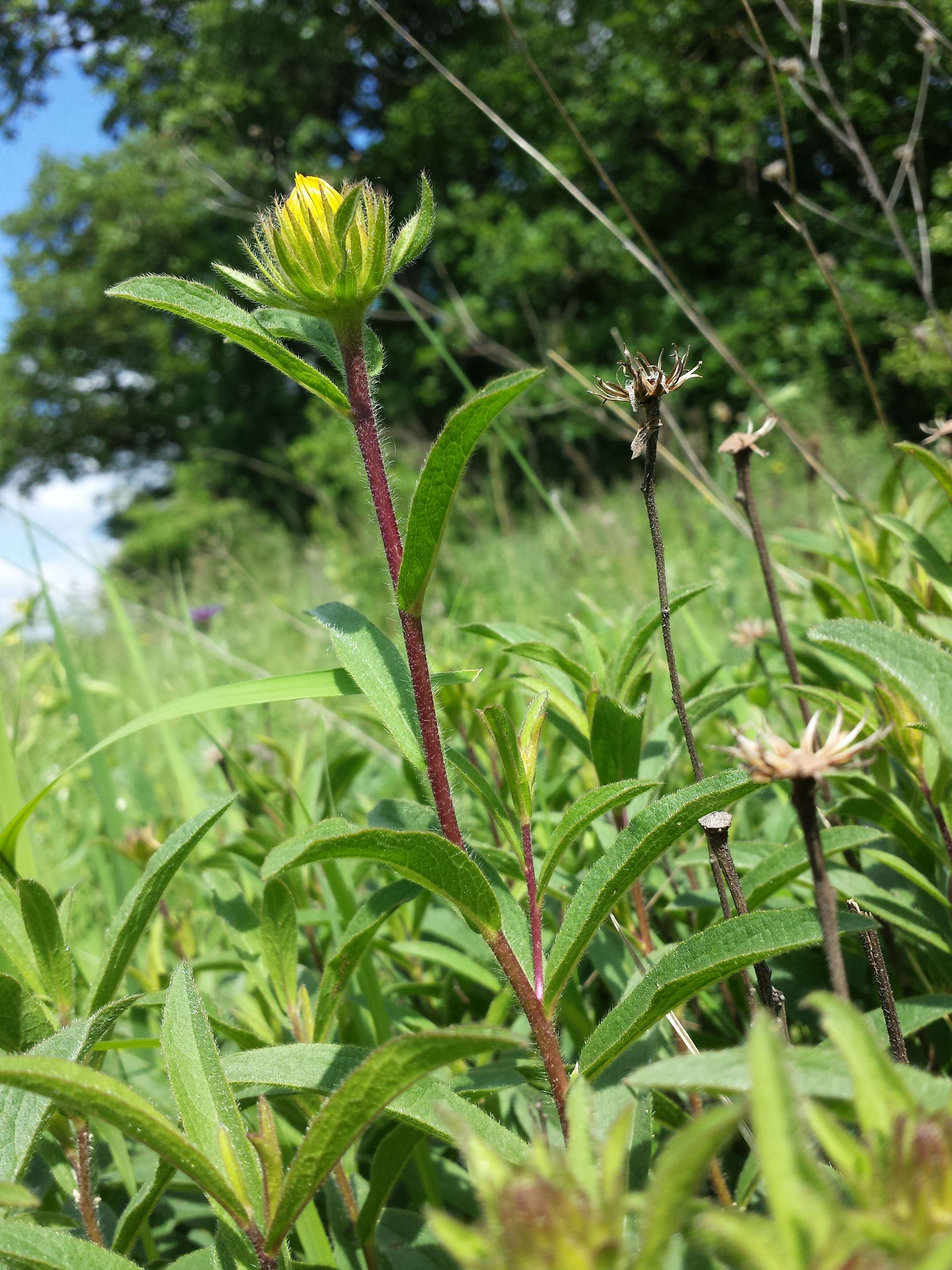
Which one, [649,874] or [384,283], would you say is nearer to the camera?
[384,283]

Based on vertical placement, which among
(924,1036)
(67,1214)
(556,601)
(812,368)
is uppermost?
(812,368)

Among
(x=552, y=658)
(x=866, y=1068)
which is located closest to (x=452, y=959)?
(x=552, y=658)

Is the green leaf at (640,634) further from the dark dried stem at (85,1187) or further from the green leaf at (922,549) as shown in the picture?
the dark dried stem at (85,1187)

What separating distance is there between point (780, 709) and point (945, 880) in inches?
10.9

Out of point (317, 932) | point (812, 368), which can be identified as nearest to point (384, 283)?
point (317, 932)

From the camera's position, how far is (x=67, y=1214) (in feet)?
2.19

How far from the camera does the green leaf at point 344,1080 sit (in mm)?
470


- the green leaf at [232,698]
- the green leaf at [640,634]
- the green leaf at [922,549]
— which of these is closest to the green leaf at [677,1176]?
the green leaf at [232,698]

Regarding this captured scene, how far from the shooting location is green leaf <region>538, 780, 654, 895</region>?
528 millimetres

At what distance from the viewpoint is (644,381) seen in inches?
22.4

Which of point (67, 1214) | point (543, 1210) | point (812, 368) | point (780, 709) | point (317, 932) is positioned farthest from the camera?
point (812, 368)

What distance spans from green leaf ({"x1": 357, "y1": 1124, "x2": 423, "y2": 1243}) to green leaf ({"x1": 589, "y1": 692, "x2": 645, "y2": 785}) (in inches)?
11.6

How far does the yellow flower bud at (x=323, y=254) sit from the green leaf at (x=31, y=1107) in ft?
1.41

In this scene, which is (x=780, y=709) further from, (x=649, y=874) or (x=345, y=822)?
(x=345, y=822)
